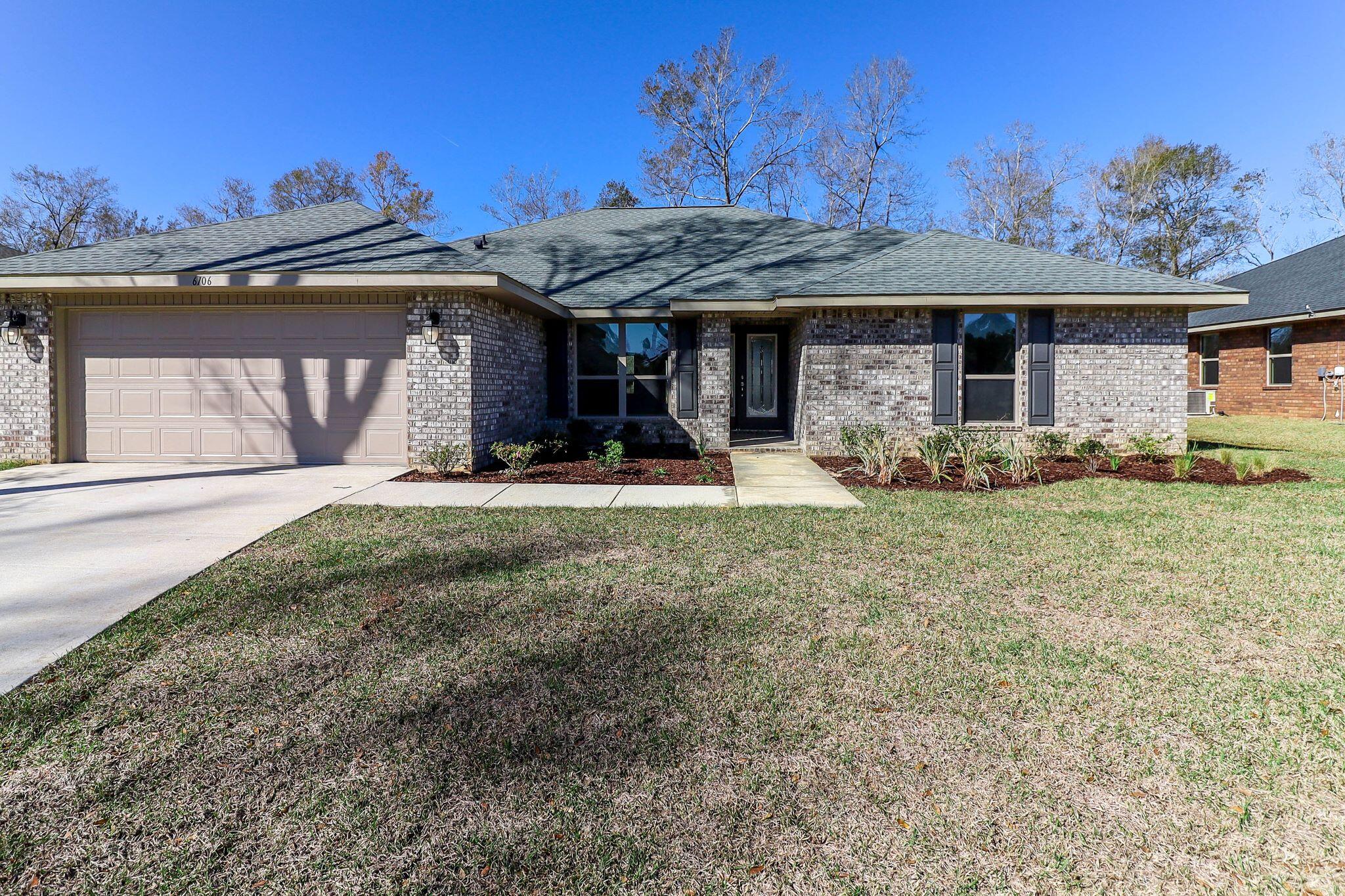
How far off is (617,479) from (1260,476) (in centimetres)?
840

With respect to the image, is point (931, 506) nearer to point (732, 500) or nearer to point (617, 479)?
point (732, 500)

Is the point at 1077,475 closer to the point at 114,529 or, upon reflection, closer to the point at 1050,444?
the point at 1050,444

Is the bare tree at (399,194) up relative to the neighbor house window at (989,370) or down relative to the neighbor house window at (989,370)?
up

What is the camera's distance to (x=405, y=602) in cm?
398

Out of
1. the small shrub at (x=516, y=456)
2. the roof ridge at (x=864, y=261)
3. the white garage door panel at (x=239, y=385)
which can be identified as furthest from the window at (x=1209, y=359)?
the white garage door panel at (x=239, y=385)

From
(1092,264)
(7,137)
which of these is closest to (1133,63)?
(1092,264)

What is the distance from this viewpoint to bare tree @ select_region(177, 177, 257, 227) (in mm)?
32688

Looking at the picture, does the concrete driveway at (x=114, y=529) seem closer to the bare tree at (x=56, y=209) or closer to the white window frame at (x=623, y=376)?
the white window frame at (x=623, y=376)

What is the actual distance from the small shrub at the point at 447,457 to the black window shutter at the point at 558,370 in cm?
319

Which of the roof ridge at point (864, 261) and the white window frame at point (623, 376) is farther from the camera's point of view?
the white window frame at point (623, 376)

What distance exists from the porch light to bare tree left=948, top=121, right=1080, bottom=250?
27976 millimetres

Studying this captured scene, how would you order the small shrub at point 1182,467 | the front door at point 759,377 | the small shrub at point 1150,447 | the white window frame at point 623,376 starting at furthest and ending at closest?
1. the front door at point 759,377
2. the white window frame at point 623,376
3. the small shrub at point 1150,447
4. the small shrub at point 1182,467

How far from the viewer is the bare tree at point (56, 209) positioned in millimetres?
30578

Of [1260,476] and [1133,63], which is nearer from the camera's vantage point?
[1260,476]
